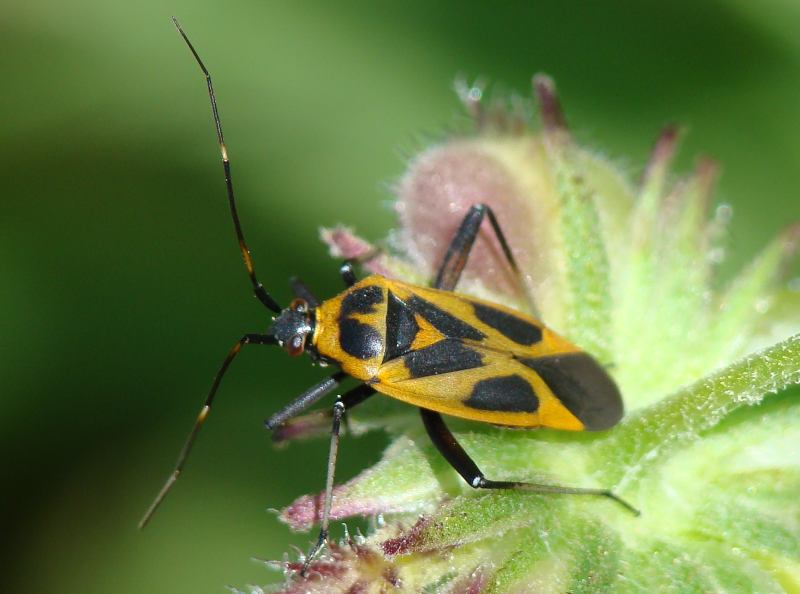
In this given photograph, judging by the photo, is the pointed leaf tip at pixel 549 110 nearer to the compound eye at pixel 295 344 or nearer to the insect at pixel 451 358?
the insect at pixel 451 358

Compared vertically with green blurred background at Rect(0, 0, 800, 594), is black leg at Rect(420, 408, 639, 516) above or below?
below

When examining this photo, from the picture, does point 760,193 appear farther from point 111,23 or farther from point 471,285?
point 111,23

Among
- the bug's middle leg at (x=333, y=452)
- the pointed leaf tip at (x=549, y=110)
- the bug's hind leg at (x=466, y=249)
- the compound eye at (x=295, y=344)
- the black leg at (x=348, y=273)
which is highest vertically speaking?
the pointed leaf tip at (x=549, y=110)

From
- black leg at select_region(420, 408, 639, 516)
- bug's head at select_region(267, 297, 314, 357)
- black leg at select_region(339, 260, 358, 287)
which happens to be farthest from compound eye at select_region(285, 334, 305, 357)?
black leg at select_region(420, 408, 639, 516)

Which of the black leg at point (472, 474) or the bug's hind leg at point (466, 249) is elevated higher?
the bug's hind leg at point (466, 249)

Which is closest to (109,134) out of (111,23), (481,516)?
(111,23)

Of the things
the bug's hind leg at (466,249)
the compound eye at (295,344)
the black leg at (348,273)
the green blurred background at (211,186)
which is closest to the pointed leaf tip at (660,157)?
the bug's hind leg at (466,249)

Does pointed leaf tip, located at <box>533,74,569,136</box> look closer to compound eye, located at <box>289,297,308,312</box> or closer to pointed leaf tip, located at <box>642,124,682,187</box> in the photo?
pointed leaf tip, located at <box>642,124,682,187</box>
